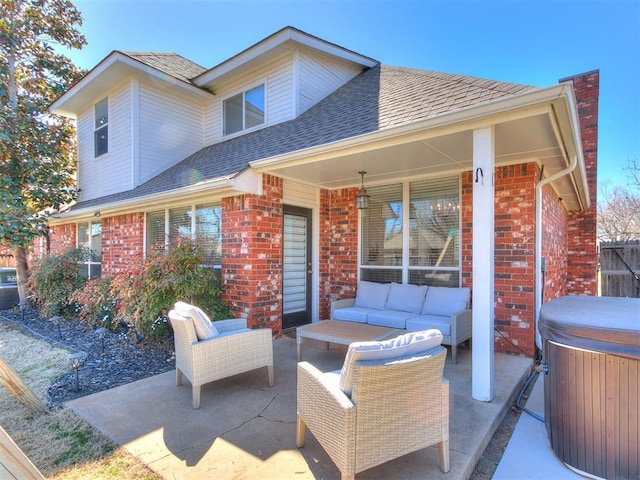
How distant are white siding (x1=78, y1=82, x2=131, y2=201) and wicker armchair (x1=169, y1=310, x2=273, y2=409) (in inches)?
238

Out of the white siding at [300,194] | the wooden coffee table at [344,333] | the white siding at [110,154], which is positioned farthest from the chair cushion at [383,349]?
the white siding at [110,154]

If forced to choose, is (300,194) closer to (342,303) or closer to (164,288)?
(342,303)

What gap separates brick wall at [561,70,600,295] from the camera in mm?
8688

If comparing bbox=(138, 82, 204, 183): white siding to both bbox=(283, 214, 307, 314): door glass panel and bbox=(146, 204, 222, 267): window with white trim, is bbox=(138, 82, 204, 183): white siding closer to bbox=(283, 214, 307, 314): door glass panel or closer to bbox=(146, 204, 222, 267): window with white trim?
bbox=(146, 204, 222, 267): window with white trim

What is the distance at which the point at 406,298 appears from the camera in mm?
5520

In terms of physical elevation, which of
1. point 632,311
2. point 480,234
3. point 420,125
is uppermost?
point 420,125

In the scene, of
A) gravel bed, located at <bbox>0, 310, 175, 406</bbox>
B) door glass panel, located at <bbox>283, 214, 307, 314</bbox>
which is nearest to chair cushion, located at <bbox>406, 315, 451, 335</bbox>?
door glass panel, located at <bbox>283, 214, 307, 314</bbox>

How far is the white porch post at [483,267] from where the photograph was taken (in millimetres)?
3287

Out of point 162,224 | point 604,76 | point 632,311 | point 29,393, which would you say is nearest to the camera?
point 632,311

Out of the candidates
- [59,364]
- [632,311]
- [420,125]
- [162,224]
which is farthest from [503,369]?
[162,224]

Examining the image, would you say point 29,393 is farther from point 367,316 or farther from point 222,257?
point 367,316

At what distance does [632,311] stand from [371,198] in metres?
4.20

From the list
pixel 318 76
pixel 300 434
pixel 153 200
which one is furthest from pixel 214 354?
pixel 318 76

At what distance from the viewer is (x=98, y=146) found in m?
9.38
